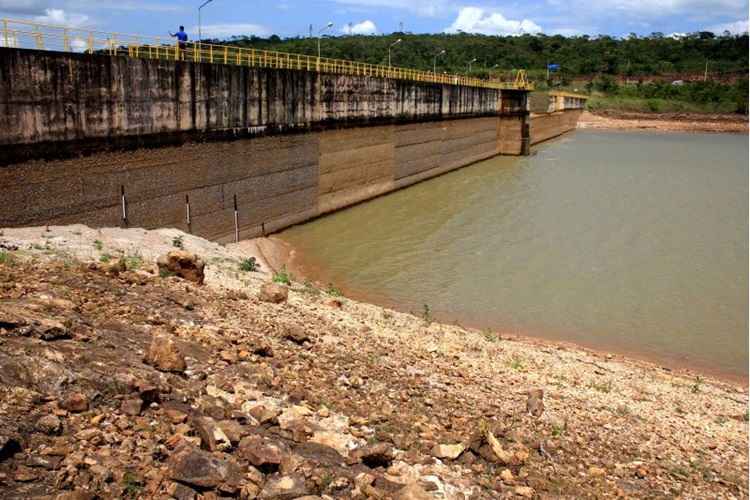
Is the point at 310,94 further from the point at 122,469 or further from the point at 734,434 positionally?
the point at 122,469

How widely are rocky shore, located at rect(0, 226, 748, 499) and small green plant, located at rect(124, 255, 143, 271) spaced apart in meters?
0.06

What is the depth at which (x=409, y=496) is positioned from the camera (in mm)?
5746

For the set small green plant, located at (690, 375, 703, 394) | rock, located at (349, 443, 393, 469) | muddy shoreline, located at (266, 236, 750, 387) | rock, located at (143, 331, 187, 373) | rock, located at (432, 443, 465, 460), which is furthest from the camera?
muddy shoreline, located at (266, 236, 750, 387)

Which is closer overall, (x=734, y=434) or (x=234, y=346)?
(x=234, y=346)

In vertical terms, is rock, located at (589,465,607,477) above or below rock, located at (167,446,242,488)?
below

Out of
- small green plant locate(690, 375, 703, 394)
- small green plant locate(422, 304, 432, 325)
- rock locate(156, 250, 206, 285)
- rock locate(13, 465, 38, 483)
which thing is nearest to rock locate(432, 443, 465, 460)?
rock locate(13, 465, 38, 483)

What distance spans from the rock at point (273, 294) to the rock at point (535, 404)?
4.77 m

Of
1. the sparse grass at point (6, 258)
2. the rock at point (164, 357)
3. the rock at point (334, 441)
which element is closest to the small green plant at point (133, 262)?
the sparse grass at point (6, 258)

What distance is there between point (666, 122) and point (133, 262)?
94060 millimetres

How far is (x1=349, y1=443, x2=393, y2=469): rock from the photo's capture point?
6.41 m

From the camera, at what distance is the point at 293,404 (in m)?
7.45

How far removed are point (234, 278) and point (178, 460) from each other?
8453 mm

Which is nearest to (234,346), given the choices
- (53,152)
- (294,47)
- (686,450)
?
(686,450)

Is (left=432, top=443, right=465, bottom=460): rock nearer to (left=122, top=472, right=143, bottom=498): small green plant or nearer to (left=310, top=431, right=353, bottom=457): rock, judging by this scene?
(left=310, top=431, right=353, bottom=457): rock
